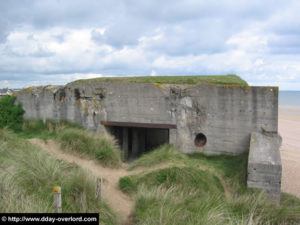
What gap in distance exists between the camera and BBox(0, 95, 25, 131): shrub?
10367 millimetres

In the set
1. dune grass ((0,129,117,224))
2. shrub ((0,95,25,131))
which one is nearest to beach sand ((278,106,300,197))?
dune grass ((0,129,117,224))

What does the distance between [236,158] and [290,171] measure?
3990 millimetres

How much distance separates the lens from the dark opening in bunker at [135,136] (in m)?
9.20

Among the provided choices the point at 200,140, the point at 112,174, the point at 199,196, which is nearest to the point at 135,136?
the point at 200,140

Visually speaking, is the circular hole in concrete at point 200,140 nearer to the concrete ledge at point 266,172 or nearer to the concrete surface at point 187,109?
the concrete surface at point 187,109

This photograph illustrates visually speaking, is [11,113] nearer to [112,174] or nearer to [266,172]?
[112,174]

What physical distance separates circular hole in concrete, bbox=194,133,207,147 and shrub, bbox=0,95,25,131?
6.85 m

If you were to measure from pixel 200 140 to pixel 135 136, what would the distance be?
12.1 feet

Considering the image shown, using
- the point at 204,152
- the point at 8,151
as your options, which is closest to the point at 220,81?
the point at 204,152

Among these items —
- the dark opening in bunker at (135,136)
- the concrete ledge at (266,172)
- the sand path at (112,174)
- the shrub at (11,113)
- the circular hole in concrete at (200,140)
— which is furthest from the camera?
the shrub at (11,113)

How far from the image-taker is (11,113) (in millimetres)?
10609

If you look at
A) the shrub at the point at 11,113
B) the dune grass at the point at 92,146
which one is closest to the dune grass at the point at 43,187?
the dune grass at the point at 92,146

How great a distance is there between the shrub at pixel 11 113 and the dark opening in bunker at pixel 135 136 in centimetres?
382

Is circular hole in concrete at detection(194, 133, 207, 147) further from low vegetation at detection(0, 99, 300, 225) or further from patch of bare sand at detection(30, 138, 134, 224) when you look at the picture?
patch of bare sand at detection(30, 138, 134, 224)
